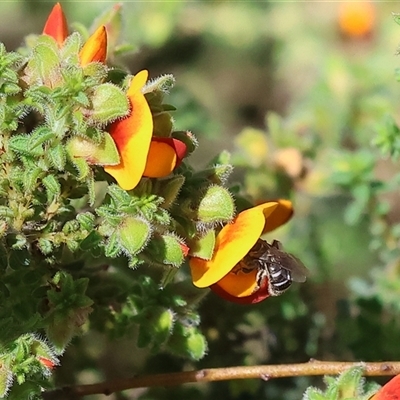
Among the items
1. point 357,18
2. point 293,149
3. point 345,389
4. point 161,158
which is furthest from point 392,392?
point 357,18

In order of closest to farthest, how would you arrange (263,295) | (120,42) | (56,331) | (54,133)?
(54,133), (56,331), (263,295), (120,42)

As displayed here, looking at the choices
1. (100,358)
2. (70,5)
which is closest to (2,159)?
(100,358)

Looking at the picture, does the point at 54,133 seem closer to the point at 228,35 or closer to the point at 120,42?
the point at 120,42

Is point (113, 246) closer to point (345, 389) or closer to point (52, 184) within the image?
point (52, 184)

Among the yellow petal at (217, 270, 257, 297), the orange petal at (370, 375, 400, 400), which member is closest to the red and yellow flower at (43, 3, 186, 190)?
the yellow petal at (217, 270, 257, 297)

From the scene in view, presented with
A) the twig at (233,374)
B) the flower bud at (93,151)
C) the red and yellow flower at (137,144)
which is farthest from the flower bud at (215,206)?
the twig at (233,374)

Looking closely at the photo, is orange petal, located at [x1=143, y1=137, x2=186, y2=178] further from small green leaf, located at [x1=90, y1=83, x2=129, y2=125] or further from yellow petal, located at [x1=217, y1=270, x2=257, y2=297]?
yellow petal, located at [x1=217, y1=270, x2=257, y2=297]

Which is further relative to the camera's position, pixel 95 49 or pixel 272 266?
pixel 272 266
